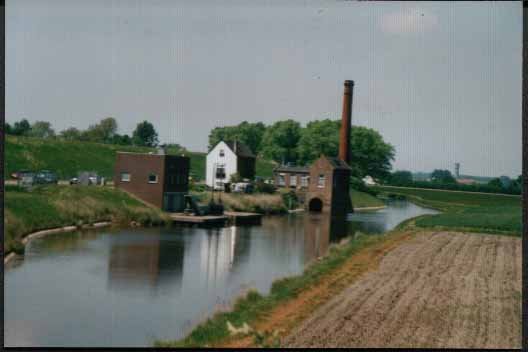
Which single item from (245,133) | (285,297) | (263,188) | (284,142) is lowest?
(285,297)

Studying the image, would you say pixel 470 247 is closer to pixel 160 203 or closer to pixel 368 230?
pixel 368 230

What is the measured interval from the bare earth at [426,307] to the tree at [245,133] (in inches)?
2259

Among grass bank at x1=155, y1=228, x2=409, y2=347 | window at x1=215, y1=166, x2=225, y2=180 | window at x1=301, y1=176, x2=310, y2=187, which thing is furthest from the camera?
window at x1=301, y1=176, x2=310, y2=187

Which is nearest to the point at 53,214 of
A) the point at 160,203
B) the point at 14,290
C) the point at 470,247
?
the point at 160,203

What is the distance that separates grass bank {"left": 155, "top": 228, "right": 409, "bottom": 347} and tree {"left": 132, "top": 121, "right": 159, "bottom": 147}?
146 feet

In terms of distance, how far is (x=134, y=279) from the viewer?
1684 cm

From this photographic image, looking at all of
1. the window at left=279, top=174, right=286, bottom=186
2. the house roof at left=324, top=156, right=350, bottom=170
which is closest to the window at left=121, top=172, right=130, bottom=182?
the house roof at left=324, top=156, right=350, bottom=170

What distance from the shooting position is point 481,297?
532 inches

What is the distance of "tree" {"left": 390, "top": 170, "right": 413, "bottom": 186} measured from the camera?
6018 cm

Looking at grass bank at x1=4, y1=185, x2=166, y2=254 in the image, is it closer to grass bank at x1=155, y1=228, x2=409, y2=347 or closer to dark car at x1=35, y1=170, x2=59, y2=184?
dark car at x1=35, y1=170, x2=59, y2=184

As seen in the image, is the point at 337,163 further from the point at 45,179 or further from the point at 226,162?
the point at 45,179

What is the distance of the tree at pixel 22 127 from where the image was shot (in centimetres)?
5629

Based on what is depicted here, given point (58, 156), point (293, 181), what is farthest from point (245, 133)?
point (58, 156)

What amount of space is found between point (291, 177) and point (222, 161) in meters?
6.42
